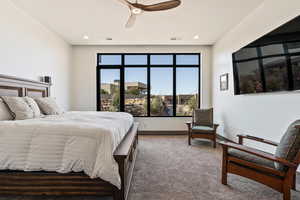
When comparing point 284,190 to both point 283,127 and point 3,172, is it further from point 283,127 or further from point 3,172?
point 3,172

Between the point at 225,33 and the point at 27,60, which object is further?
the point at 225,33

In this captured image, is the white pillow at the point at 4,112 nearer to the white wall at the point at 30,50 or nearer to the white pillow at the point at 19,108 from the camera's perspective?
the white pillow at the point at 19,108

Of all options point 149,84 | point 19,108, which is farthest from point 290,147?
point 149,84

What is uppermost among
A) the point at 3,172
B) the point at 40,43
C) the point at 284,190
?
the point at 40,43

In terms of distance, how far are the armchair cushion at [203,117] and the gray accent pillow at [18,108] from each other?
12.7ft

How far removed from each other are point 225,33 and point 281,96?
2568 millimetres

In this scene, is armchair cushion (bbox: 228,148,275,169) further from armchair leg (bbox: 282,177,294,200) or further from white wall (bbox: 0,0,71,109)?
white wall (bbox: 0,0,71,109)

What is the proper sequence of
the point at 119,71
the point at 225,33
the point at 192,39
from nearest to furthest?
1. the point at 225,33
2. the point at 192,39
3. the point at 119,71

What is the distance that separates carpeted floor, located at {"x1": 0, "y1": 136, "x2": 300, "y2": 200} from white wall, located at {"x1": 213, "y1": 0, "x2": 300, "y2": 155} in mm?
951

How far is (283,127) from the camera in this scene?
2678 mm

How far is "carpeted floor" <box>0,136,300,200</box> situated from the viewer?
205cm

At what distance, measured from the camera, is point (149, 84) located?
566 centimetres

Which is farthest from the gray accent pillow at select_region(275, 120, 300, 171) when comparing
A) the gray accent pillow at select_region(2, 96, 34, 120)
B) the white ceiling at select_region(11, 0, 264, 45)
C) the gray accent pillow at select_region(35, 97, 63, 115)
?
the gray accent pillow at select_region(35, 97, 63, 115)

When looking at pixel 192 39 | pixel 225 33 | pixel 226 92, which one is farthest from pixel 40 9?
pixel 226 92
